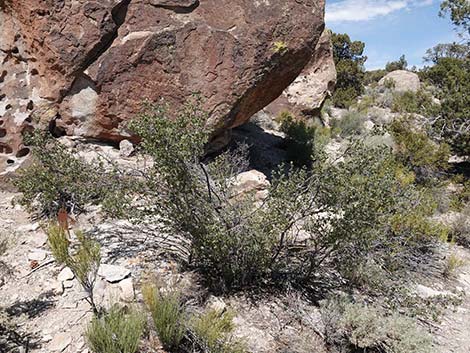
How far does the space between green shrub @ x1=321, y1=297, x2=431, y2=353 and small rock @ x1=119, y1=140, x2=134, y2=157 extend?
3356mm

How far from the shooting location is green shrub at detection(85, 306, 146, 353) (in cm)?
263

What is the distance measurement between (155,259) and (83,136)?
8.07 feet

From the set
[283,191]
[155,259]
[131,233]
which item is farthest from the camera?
[131,233]

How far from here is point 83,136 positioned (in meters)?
5.68

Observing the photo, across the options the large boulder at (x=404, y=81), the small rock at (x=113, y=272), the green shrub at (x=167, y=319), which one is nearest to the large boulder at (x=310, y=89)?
the small rock at (x=113, y=272)

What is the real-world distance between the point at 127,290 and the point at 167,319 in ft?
2.27

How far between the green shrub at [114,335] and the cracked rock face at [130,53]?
306 cm

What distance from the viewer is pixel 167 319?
292 centimetres

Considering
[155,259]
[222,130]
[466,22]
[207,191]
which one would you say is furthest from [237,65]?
[466,22]

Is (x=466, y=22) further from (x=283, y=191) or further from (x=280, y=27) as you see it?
(x=283, y=191)

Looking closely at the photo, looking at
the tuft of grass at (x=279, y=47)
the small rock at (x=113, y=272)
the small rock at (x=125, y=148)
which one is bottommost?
the small rock at (x=113, y=272)

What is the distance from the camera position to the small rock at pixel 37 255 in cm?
389

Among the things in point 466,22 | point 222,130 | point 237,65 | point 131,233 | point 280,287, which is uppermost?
point 466,22

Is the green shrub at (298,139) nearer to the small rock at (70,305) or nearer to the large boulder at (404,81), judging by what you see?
the small rock at (70,305)
